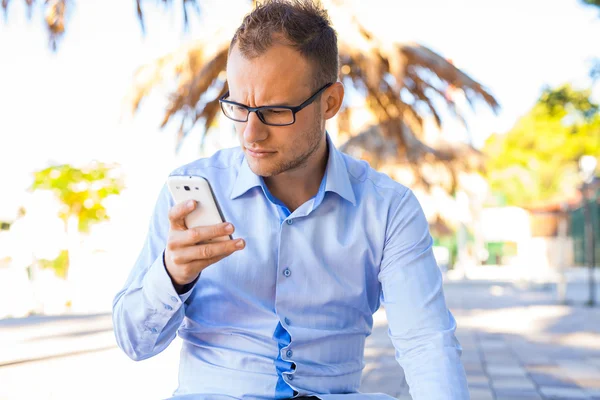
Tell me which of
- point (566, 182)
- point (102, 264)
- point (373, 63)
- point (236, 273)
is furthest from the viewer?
point (566, 182)

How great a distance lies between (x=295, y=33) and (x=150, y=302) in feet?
2.66

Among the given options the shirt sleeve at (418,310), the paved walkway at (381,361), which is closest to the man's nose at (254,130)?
the shirt sleeve at (418,310)

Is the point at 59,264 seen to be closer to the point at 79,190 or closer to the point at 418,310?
the point at 79,190

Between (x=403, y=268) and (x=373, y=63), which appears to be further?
(x=373, y=63)

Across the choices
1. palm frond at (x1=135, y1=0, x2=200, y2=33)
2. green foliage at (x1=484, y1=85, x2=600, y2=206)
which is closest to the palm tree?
palm frond at (x1=135, y1=0, x2=200, y2=33)

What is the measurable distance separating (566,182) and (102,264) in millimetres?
40315

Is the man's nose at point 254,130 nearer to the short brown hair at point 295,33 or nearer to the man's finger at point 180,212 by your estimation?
the short brown hair at point 295,33

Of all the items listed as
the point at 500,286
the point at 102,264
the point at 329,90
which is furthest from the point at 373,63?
the point at 500,286

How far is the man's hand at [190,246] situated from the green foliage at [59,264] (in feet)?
48.2

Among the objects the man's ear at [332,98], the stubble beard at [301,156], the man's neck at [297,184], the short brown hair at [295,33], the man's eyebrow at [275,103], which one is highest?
the short brown hair at [295,33]

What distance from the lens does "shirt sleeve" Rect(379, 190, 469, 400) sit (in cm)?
202

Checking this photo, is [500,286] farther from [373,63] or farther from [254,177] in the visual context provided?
[254,177]

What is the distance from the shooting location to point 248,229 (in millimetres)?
2189

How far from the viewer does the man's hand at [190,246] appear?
68.9 inches
